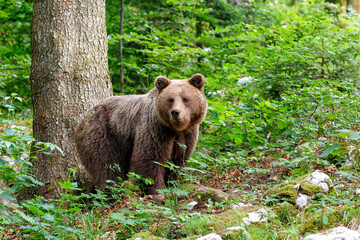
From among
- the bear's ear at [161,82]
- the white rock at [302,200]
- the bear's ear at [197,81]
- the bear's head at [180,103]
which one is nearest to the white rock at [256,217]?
the white rock at [302,200]

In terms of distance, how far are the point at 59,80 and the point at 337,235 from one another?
5.08 metres

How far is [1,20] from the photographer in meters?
11.8

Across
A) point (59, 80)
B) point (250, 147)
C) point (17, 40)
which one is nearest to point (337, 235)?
point (250, 147)

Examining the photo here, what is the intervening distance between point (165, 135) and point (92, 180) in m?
1.70

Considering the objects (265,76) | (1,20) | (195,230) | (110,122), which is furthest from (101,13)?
(1,20)

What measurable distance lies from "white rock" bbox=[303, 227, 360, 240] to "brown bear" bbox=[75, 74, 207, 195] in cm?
288

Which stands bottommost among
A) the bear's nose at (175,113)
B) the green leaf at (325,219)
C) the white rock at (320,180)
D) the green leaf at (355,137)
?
the white rock at (320,180)

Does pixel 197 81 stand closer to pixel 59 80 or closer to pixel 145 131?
pixel 145 131

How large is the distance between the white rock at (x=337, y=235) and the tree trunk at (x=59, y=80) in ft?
15.0

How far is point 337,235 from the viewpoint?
3002mm

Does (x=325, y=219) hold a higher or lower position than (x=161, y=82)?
lower

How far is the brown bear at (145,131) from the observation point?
232 inches

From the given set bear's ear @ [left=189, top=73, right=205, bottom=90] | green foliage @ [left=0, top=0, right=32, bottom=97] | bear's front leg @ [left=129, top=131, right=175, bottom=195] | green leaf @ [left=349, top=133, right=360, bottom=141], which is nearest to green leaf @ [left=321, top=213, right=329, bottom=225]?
green leaf @ [left=349, top=133, right=360, bottom=141]

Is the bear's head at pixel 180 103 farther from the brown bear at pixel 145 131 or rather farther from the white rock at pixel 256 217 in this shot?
the white rock at pixel 256 217
